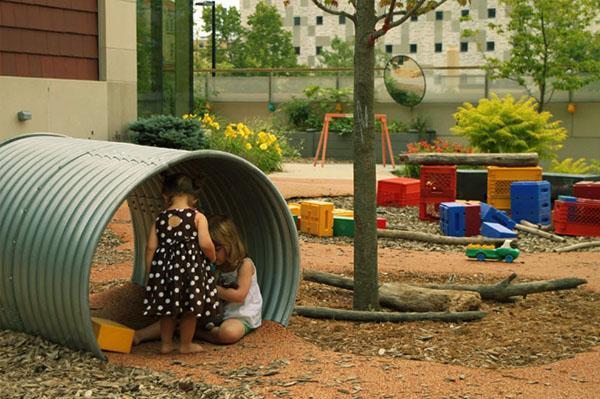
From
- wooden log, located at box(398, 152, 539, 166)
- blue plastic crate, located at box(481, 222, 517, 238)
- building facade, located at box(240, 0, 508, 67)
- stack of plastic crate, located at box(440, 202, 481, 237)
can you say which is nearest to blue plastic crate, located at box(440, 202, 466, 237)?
stack of plastic crate, located at box(440, 202, 481, 237)

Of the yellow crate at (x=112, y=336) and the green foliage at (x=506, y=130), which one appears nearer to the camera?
the yellow crate at (x=112, y=336)

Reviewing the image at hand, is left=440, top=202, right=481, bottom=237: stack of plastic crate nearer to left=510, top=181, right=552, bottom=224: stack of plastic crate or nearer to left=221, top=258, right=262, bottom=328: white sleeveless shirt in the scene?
left=510, top=181, right=552, bottom=224: stack of plastic crate

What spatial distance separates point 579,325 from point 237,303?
8.12ft

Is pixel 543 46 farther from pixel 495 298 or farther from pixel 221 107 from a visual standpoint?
pixel 495 298

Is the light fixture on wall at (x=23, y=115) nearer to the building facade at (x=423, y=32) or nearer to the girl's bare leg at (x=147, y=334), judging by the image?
the girl's bare leg at (x=147, y=334)

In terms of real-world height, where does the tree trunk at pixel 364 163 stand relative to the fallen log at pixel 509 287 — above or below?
above

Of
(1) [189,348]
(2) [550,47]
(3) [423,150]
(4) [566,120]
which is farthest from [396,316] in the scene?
(4) [566,120]

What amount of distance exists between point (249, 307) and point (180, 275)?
0.74 m

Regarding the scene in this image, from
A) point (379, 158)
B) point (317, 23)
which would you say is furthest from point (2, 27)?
point (317, 23)

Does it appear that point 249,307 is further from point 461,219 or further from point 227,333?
point 461,219

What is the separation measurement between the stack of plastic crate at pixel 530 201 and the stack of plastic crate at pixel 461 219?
1253mm

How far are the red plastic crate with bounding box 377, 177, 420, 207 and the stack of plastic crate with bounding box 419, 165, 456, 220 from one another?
119cm

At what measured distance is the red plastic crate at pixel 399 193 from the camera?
16.4 m

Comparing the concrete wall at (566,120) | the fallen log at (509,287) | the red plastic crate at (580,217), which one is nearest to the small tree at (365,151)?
the fallen log at (509,287)
